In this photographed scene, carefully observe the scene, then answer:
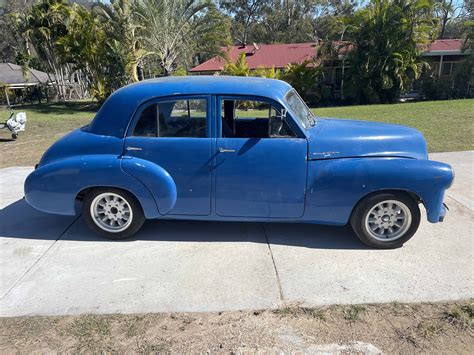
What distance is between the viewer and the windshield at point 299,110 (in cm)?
409

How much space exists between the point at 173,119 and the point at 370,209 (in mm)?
2256

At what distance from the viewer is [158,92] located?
4102mm

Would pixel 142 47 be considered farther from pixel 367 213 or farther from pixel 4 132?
pixel 367 213

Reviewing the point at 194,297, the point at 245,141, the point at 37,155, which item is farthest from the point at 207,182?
A: the point at 37,155

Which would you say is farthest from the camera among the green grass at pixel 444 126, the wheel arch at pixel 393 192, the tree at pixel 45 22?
the tree at pixel 45 22

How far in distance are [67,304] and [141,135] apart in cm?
180

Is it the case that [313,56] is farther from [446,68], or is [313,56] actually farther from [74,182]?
[74,182]

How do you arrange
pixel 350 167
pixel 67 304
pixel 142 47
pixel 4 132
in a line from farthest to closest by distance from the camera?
pixel 142 47 → pixel 4 132 → pixel 350 167 → pixel 67 304

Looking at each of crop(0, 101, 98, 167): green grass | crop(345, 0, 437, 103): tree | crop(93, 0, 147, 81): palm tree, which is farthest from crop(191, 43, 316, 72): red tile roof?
crop(0, 101, 98, 167): green grass

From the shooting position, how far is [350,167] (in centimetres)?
383

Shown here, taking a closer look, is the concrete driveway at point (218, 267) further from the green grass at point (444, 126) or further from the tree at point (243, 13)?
the tree at point (243, 13)

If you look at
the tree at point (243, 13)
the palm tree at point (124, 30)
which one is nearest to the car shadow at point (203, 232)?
the palm tree at point (124, 30)

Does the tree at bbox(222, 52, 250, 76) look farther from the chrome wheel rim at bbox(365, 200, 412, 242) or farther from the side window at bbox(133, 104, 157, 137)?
the chrome wheel rim at bbox(365, 200, 412, 242)

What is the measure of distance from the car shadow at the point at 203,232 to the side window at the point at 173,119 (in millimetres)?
1174
